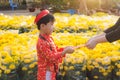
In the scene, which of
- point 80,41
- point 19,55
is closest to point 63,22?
point 80,41

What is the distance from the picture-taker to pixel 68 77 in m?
4.78

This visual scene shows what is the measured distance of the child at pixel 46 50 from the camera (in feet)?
13.5

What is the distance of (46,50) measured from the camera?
13.5 ft

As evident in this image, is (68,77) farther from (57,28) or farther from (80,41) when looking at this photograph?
(57,28)

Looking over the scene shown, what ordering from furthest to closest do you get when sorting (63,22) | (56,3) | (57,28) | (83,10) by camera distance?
1. (56,3)
2. (83,10)
3. (63,22)
4. (57,28)

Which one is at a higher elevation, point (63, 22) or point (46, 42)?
point (46, 42)

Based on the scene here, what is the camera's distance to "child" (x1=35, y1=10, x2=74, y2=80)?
4.12m

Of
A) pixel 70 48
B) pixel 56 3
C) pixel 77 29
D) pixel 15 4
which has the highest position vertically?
pixel 70 48

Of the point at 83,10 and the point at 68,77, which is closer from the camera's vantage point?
the point at 68,77

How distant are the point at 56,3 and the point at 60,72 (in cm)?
1909

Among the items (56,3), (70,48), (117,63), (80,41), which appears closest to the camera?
(70,48)

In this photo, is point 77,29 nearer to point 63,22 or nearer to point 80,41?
point 63,22

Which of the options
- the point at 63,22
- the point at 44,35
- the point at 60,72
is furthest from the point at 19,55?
the point at 63,22

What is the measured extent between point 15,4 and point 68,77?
3150 centimetres
